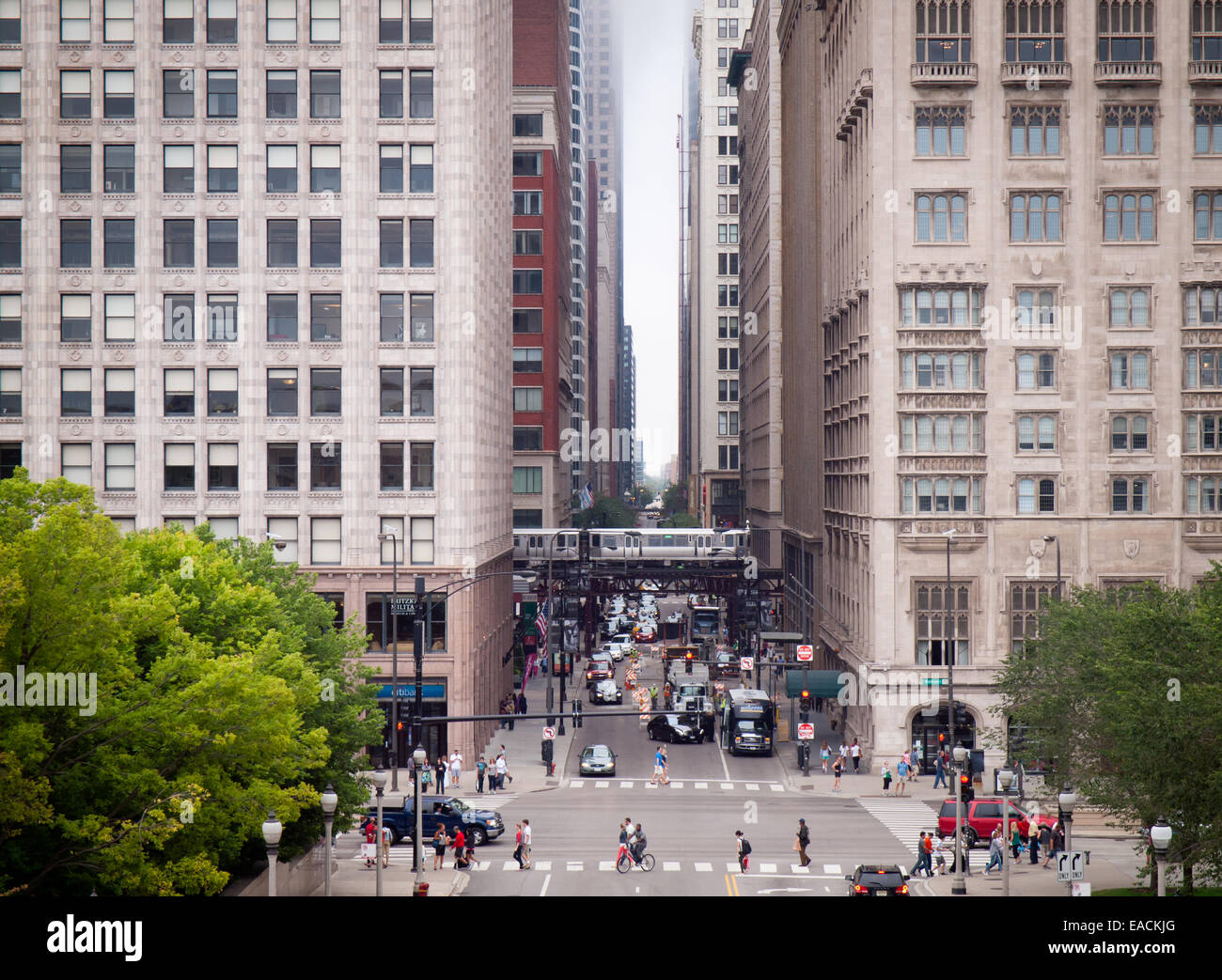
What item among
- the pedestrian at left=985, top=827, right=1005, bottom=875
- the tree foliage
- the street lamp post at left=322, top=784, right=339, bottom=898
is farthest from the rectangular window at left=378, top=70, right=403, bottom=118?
the pedestrian at left=985, top=827, right=1005, bottom=875

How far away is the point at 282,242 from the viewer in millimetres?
57406

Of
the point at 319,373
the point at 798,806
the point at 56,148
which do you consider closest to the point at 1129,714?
the point at 798,806

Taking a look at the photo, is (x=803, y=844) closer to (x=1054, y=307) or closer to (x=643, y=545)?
(x=1054, y=307)

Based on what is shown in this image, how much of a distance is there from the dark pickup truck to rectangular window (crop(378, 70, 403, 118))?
101ft

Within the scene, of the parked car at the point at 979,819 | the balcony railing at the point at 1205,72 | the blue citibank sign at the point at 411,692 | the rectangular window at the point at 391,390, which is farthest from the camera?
the balcony railing at the point at 1205,72

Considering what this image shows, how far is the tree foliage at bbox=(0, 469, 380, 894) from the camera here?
2278cm

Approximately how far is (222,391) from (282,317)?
14.1 feet

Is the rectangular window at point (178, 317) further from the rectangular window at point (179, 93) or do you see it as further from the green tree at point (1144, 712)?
the green tree at point (1144, 712)

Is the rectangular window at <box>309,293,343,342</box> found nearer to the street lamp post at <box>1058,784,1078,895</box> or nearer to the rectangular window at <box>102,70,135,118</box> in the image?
the rectangular window at <box>102,70,135,118</box>

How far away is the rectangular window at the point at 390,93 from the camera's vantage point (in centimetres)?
5781

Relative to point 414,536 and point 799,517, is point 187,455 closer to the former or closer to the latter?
point 414,536

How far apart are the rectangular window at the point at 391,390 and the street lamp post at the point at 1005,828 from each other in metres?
29.9

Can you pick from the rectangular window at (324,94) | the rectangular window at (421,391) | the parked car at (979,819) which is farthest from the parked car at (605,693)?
the rectangular window at (324,94)

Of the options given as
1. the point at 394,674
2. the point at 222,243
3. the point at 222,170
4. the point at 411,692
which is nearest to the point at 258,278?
the point at 222,243
